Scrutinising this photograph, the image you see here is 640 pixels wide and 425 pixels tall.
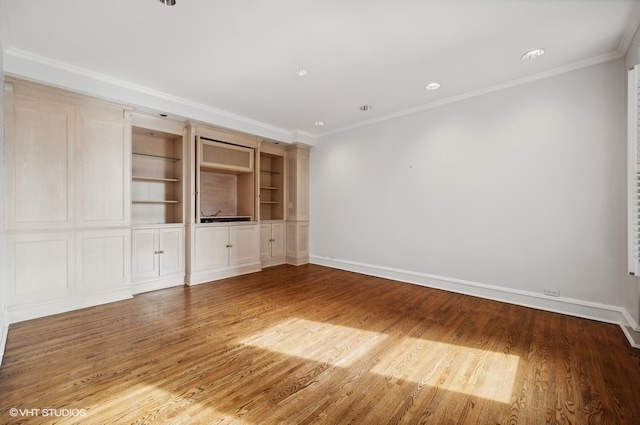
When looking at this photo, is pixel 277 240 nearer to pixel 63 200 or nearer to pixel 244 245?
pixel 244 245

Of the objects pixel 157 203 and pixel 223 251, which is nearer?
pixel 157 203

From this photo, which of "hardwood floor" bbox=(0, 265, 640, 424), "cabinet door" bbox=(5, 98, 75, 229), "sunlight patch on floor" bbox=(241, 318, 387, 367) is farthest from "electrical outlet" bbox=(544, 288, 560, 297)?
"cabinet door" bbox=(5, 98, 75, 229)

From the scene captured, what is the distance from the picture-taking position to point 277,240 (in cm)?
596

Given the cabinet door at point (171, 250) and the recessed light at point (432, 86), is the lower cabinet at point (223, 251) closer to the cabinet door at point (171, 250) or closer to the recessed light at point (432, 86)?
the cabinet door at point (171, 250)

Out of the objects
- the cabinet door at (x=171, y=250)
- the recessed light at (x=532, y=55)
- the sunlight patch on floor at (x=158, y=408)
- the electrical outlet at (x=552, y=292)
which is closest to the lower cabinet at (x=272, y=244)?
the cabinet door at (x=171, y=250)

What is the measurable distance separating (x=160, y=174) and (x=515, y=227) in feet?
17.9

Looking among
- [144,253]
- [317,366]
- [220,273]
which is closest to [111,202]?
[144,253]

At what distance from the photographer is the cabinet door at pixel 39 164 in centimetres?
290

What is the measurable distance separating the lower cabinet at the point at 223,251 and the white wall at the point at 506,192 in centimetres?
199

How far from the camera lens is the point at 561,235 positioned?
10.5 ft

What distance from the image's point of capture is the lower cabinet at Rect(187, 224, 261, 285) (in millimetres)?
4469

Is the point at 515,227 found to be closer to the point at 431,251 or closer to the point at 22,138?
the point at 431,251

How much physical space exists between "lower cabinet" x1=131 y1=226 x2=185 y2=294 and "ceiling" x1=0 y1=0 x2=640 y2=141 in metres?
1.94

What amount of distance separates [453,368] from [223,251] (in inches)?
153
